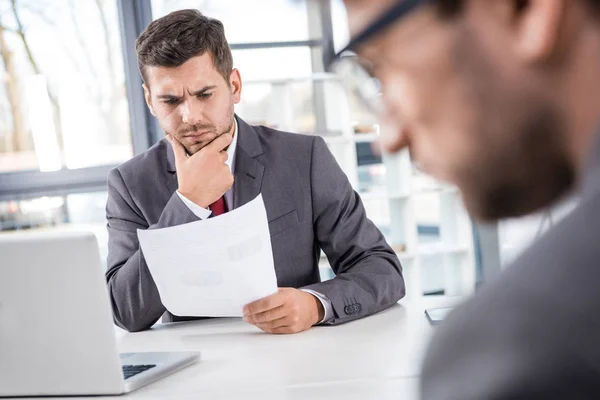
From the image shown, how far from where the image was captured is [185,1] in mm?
4730

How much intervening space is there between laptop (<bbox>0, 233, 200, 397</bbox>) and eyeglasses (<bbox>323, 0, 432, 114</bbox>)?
0.86 meters

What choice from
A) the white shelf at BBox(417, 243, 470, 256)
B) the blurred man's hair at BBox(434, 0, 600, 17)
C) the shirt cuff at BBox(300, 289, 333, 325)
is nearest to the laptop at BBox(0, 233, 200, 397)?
the shirt cuff at BBox(300, 289, 333, 325)

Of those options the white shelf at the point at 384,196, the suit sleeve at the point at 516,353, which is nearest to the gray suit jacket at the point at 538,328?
the suit sleeve at the point at 516,353

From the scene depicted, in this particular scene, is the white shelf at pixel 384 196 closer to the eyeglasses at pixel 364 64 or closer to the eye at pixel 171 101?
the eye at pixel 171 101

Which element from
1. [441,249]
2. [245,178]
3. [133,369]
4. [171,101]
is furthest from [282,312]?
[441,249]

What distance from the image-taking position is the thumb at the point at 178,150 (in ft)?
6.95

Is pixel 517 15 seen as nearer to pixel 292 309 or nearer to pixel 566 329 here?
pixel 566 329

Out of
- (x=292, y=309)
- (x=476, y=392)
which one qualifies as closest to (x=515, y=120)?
(x=476, y=392)

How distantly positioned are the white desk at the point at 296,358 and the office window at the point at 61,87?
107 inches

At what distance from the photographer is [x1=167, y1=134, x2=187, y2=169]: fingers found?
2119 millimetres

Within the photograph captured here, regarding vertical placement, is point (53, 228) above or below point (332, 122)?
below

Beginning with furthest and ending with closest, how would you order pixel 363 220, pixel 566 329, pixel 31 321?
pixel 363 220, pixel 31 321, pixel 566 329

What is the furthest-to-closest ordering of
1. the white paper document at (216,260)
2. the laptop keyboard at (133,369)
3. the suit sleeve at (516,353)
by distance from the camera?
the white paper document at (216,260), the laptop keyboard at (133,369), the suit sleeve at (516,353)

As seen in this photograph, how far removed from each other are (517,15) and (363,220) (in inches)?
70.5
